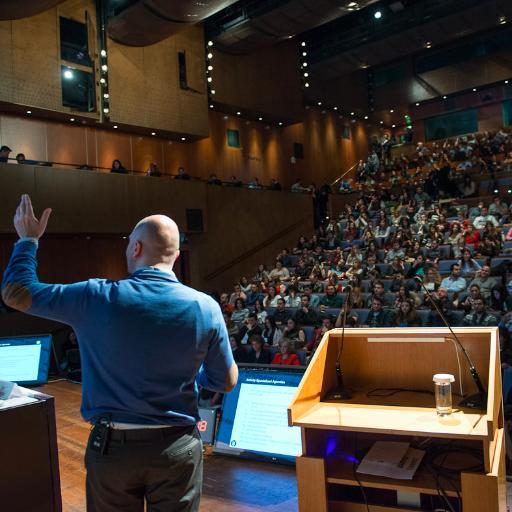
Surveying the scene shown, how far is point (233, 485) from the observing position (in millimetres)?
2166

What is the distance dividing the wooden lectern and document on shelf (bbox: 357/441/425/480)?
3cm

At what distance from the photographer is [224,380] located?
5.07 feet

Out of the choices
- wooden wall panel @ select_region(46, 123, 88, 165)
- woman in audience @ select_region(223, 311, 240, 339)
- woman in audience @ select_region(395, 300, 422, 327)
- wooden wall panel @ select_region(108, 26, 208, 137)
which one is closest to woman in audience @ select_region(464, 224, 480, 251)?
woman in audience @ select_region(395, 300, 422, 327)

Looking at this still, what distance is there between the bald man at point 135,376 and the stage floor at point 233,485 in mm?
665

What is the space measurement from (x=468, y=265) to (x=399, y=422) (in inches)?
254

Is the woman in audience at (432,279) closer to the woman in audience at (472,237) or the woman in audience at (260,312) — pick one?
the woman in audience at (472,237)

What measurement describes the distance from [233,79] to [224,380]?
12.9 m

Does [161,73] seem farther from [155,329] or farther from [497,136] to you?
[155,329]

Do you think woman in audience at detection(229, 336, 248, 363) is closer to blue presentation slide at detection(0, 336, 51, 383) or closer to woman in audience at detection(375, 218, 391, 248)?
blue presentation slide at detection(0, 336, 51, 383)

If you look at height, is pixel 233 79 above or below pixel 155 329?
above

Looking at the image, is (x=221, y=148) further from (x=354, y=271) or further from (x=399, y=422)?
(x=399, y=422)

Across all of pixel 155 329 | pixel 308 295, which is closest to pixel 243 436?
pixel 155 329

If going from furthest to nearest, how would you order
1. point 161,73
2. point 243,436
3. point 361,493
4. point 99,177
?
point 161,73
point 99,177
point 243,436
point 361,493

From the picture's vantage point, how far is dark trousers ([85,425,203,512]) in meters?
1.36
